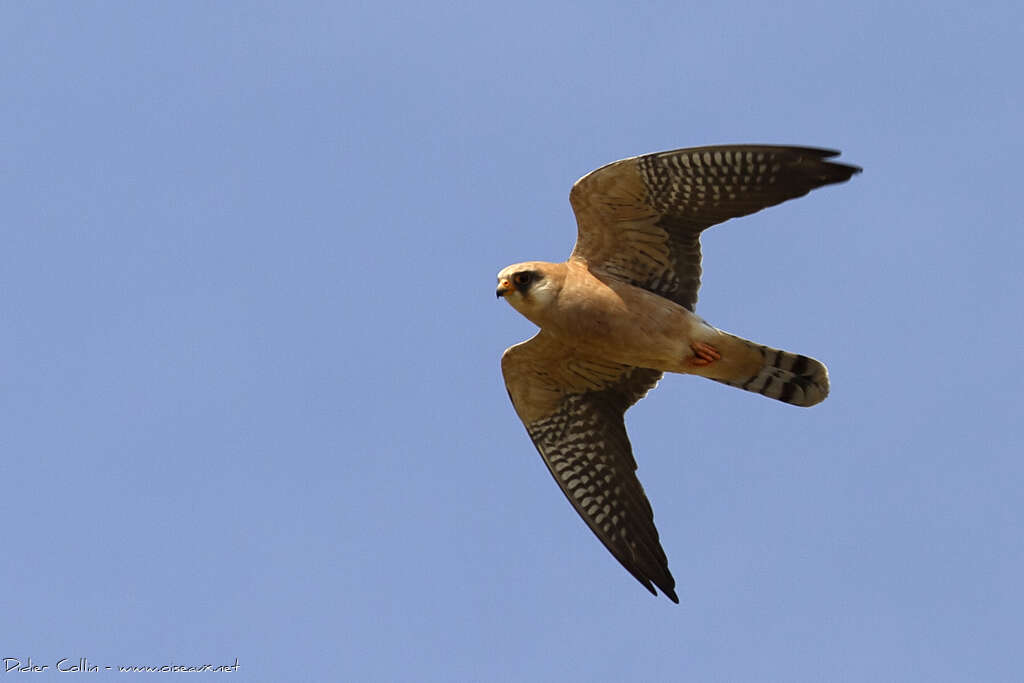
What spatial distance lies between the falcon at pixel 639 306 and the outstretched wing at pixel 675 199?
0.01m

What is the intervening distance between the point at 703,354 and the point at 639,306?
0.71 m

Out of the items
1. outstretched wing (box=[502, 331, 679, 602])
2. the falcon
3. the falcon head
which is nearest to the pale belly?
the falcon

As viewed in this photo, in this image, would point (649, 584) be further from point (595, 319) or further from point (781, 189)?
point (781, 189)

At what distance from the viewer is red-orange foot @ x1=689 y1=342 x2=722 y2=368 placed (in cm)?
1343

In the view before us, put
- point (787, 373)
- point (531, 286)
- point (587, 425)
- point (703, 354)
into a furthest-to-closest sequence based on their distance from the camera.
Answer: point (587, 425) → point (787, 373) → point (703, 354) → point (531, 286)

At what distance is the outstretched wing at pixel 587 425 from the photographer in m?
14.1

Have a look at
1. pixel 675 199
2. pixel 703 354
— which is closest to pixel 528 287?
pixel 675 199

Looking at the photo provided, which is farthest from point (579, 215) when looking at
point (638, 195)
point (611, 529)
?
point (611, 529)

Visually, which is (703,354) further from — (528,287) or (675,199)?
(528,287)

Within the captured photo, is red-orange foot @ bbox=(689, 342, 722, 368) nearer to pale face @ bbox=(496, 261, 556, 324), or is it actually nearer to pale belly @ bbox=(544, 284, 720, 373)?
pale belly @ bbox=(544, 284, 720, 373)

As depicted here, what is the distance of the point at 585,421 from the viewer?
14531 millimetres

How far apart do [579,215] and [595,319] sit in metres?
0.91

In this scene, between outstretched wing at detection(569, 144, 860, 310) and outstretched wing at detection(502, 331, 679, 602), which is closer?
outstretched wing at detection(569, 144, 860, 310)

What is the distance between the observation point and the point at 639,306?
13320 mm
